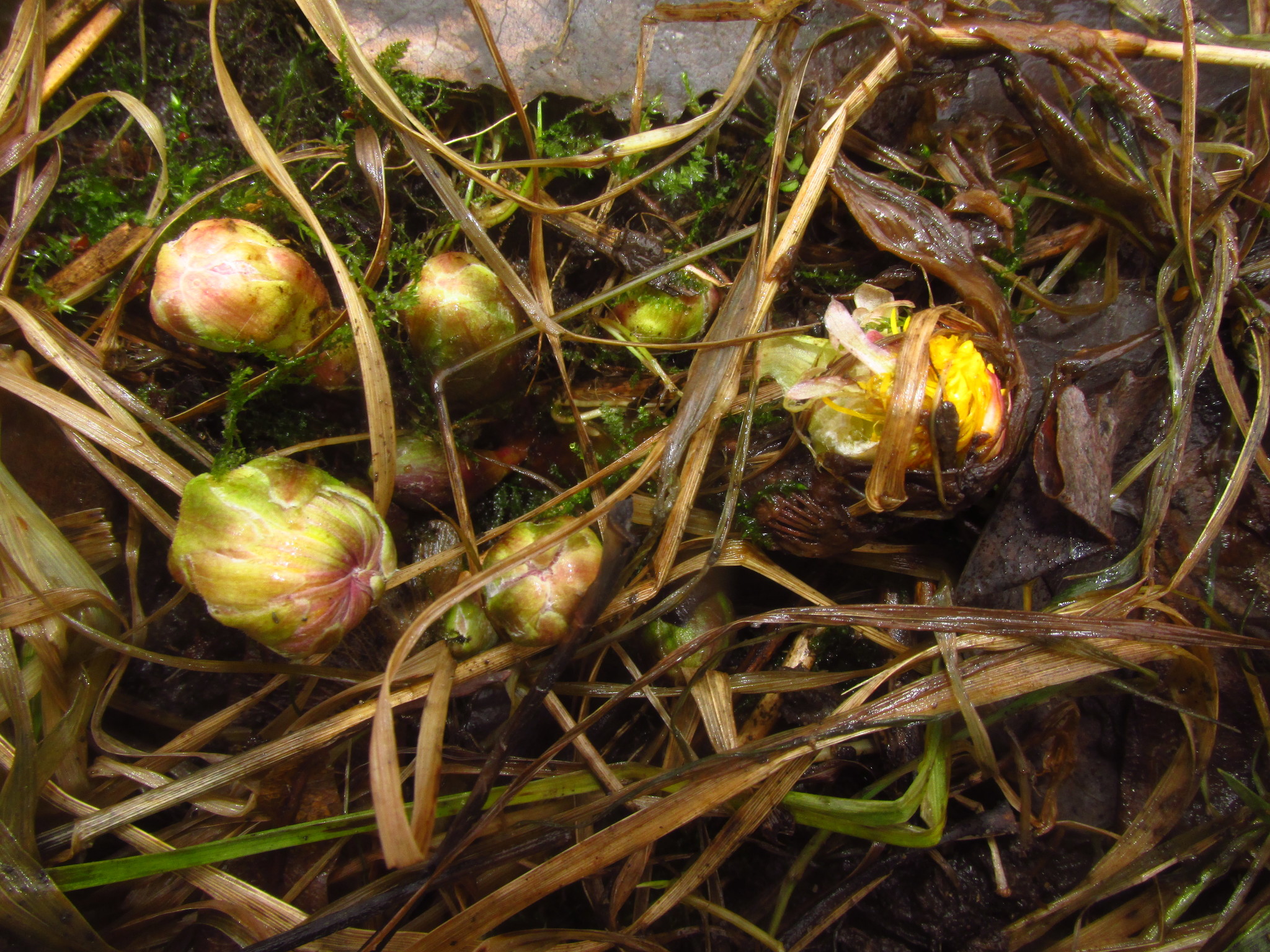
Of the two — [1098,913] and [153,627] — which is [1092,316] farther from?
[153,627]

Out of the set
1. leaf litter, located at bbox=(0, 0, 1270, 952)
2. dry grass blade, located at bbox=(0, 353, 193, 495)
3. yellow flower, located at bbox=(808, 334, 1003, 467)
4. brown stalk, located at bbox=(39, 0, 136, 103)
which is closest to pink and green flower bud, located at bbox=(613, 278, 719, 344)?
leaf litter, located at bbox=(0, 0, 1270, 952)

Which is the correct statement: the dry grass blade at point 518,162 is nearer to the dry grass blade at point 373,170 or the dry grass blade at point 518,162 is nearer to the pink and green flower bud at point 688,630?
the dry grass blade at point 373,170

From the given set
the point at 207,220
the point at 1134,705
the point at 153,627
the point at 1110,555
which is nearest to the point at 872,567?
the point at 1110,555

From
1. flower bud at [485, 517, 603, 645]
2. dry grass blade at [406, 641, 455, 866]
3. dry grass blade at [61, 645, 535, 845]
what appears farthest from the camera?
dry grass blade at [61, 645, 535, 845]

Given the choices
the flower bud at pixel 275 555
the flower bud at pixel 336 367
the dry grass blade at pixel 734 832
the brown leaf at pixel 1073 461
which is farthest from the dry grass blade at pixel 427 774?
the brown leaf at pixel 1073 461

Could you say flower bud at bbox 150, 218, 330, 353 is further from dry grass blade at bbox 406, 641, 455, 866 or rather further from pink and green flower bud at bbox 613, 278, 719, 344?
dry grass blade at bbox 406, 641, 455, 866
